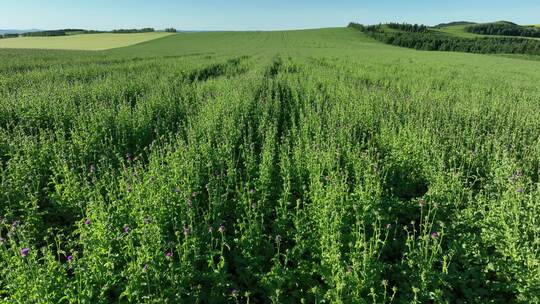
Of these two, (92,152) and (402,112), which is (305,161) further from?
(402,112)

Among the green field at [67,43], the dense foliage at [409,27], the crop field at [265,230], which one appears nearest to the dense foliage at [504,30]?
the dense foliage at [409,27]

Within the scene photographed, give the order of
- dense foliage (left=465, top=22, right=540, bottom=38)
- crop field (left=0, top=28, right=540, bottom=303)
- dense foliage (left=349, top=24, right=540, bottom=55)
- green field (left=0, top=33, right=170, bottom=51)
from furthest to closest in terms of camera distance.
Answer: dense foliage (left=465, top=22, right=540, bottom=38) < dense foliage (left=349, top=24, right=540, bottom=55) < green field (left=0, top=33, right=170, bottom=51) < crop field (left=0, top=28, right=540, bottom=303)

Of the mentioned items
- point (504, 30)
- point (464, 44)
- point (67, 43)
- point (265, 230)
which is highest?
point (504, 30)

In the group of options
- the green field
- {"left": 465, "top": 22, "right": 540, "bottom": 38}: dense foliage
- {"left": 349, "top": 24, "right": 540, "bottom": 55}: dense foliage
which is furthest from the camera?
{"left": 465, "top": 22, "right": 540, "bottom": 38}: dense foliage

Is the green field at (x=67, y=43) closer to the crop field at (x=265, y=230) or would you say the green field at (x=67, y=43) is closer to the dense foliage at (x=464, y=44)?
the crop field at (x=265, y=230)

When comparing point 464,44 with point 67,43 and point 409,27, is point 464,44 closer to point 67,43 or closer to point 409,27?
point 409,27

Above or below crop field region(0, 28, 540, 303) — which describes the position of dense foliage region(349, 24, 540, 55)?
above

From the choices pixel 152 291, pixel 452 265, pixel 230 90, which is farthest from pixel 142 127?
pixel 452 265

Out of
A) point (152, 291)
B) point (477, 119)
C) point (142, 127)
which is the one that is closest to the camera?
point (152, 291)

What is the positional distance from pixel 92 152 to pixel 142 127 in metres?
1.56

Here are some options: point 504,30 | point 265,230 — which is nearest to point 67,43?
point 265,230

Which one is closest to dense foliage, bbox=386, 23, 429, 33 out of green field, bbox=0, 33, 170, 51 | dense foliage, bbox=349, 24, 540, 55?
dense foliage, bbox=349, 24, 540, 55

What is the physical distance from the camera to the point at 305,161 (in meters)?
5.95

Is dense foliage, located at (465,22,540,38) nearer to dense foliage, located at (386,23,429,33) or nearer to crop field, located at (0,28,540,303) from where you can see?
dense foliage, located at (386,23,429,33)
